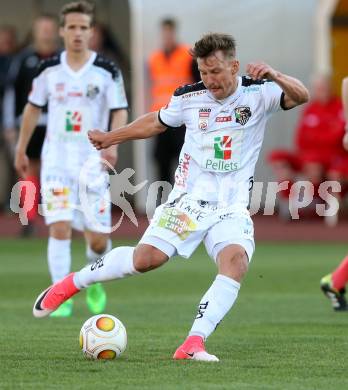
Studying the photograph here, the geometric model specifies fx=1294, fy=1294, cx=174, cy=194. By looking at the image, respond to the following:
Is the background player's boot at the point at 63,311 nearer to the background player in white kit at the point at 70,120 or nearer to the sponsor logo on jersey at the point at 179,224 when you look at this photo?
the background player in white kit at the point at 70,120

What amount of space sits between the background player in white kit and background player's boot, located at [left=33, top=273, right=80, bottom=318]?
1.99 metres

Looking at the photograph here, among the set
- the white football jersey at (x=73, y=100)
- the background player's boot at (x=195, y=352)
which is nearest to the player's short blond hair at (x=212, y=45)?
the background player's boot at (x=195, y=352)

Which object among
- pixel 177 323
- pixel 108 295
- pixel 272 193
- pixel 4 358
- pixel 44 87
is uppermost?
pixel 44 87

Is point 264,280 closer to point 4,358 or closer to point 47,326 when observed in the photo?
point 47,326

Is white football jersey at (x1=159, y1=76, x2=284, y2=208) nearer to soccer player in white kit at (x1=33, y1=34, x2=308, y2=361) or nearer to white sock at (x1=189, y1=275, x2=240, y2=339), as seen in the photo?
soccer player in white kit at (x1=33, y1=34, x2=308, y2=361)

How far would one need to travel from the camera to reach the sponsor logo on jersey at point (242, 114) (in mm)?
7910

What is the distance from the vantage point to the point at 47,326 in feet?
31.3

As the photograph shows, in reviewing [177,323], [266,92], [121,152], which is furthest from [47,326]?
[121,152]

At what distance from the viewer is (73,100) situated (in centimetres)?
1073

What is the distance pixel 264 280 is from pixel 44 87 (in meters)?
3.91

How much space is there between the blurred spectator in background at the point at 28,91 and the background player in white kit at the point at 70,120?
184 inches

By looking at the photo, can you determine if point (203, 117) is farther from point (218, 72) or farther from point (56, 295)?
point (56, 295)

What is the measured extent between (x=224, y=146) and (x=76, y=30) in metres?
3.11

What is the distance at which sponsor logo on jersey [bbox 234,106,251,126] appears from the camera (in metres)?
7.91
